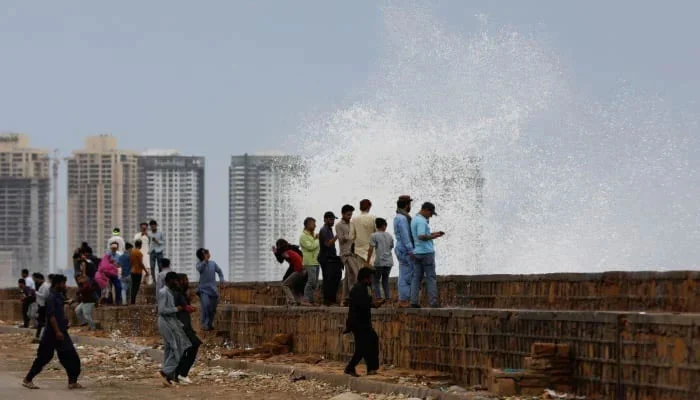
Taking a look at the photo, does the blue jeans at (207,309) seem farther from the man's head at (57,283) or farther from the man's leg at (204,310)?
the man's head at (57,283)

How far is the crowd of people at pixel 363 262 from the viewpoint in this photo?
17425 mm

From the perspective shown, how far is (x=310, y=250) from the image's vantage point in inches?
867

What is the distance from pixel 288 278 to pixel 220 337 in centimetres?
222

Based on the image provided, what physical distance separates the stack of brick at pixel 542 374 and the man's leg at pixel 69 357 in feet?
21.6

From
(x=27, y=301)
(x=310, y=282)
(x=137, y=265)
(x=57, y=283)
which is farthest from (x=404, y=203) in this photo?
(x=27, y=301)

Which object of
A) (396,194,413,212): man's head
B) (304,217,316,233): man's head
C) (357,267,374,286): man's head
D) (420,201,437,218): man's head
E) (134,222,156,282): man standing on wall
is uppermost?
(396,194,413,212): man's head

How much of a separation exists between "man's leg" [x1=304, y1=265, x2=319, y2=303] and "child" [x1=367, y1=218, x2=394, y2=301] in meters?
2.12

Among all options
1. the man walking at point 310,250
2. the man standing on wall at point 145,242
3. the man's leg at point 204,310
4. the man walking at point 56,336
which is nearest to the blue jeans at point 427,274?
the man walking at point 310,250

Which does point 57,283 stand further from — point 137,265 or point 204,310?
point 137,265

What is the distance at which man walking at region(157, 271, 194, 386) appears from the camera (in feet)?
60.7

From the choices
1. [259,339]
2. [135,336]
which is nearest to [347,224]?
[259,339]

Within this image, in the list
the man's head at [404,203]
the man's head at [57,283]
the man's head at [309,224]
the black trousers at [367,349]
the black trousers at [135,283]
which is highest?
the man's head at [404,203]

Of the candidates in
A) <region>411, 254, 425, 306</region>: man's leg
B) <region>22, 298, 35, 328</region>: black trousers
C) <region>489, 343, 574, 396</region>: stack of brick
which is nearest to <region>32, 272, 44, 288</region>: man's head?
<region>22, 298, 35, 328</region>: black trousers

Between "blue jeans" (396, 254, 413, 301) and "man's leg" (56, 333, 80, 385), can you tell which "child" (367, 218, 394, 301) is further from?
"man's leg" (56, 333, 80, 385)
